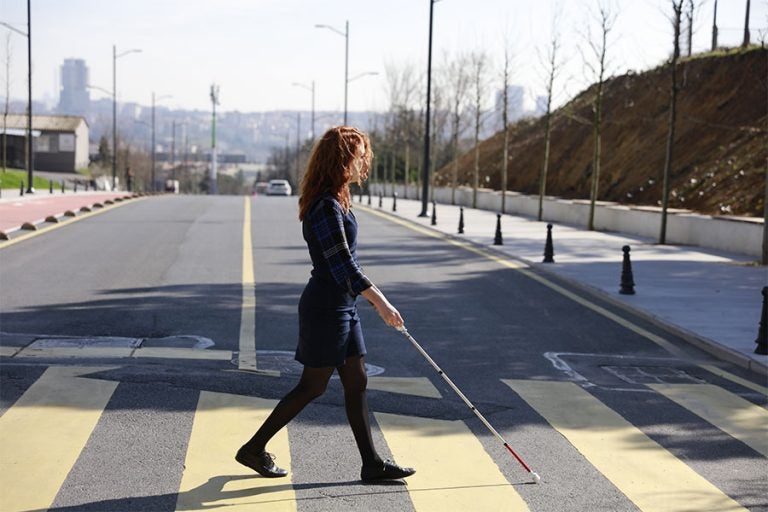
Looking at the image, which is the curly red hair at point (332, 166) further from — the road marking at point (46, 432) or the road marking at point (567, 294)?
the road marking at point (567, 294)

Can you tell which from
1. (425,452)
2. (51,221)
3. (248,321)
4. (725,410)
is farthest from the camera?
(51,221)

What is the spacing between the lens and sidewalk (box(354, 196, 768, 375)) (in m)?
11.8

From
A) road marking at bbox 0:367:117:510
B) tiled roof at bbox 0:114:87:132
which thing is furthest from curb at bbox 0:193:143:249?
tiled roof at bbox 0:114:87:132

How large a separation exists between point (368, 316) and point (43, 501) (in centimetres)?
739

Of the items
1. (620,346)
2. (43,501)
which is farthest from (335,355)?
(620,346)

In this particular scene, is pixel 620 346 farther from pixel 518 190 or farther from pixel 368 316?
pixel 518 190

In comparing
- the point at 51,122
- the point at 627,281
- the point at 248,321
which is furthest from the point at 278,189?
the point at 248,321

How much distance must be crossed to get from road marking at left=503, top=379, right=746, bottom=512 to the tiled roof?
103993 millimetres

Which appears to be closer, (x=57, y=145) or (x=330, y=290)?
(x=330, y=290)

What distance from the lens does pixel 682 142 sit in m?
41.7

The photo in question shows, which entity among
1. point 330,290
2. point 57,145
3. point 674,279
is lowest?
point 674,279

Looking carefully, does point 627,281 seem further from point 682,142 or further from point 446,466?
point 682,142

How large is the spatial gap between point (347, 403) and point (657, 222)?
75.6 ft

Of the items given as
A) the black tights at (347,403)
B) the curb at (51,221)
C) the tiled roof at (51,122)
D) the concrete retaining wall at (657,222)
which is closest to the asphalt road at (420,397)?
the black tights at (347,403)
